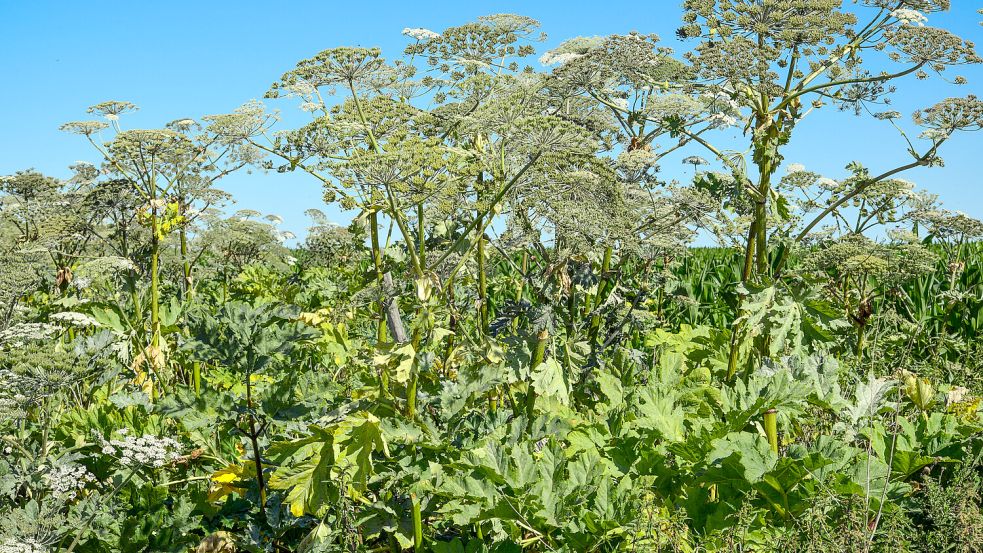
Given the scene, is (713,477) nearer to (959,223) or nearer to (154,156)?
(959,223)

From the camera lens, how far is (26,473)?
10.8 ft

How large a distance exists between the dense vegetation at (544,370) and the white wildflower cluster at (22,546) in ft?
0.03

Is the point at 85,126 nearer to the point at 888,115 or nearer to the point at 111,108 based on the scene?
the point at 111,108

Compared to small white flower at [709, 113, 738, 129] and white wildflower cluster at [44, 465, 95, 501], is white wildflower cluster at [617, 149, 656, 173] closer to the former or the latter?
small white flower at [709, 113, 738, 129]

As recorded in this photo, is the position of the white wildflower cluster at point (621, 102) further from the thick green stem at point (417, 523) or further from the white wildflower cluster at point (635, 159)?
the thick green stem at point (417, 523)

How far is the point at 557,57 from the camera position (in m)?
4.47

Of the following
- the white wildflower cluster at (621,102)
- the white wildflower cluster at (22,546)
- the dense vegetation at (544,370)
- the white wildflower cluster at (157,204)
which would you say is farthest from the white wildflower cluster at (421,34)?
the white wildflower cluster at (22,546)

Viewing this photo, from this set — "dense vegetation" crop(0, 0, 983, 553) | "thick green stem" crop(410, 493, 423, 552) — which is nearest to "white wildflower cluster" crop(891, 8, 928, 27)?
"dense vegetation" crop(0, 0, 983, 553)

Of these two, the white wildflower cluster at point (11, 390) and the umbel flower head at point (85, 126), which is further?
the umbel flower head at point (85, 126)

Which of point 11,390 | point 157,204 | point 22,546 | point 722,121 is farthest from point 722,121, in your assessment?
point 22,546

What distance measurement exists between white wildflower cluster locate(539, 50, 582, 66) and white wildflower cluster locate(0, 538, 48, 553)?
3.09 metres

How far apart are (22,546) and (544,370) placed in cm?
189

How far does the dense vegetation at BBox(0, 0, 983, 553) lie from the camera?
9.42 ft

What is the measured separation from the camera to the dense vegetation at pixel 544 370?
9.42 feet
